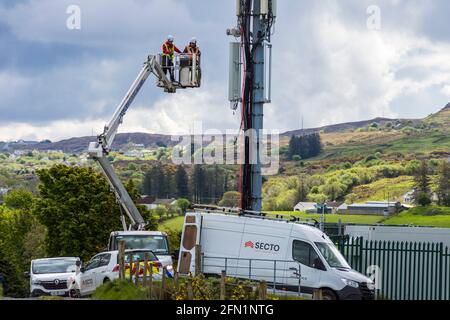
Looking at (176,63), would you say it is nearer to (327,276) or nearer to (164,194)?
(327,276)

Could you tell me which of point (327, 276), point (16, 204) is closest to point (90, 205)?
point (327, 276)

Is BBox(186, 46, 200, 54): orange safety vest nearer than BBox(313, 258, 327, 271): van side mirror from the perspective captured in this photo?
No

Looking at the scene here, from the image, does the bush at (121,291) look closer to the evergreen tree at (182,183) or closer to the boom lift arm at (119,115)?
the boom lift arm at (119,115)

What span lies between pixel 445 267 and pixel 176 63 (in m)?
12.4

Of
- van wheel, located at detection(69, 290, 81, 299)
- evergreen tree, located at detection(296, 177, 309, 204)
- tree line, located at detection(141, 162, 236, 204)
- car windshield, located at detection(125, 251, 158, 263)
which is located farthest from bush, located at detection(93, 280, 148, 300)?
evergreen tree, located at detection(296, 177, 309, 204)

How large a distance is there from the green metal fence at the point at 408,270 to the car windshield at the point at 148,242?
5.78 m

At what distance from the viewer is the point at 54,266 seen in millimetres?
32031

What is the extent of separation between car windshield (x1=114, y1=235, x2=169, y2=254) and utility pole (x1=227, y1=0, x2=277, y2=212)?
A: 15.3 feet

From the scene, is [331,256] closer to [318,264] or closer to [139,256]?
[318,264]

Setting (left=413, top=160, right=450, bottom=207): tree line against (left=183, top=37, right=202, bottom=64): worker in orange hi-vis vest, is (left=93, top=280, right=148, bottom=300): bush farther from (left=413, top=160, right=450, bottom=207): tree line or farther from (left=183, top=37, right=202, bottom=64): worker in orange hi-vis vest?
(left=413, top=160, right=450, bottom=207): tree line

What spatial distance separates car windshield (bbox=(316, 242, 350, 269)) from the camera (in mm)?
25719

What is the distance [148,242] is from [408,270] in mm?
8241

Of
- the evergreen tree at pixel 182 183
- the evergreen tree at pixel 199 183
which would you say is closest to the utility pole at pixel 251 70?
the evergreen tree at pixel 199 183
